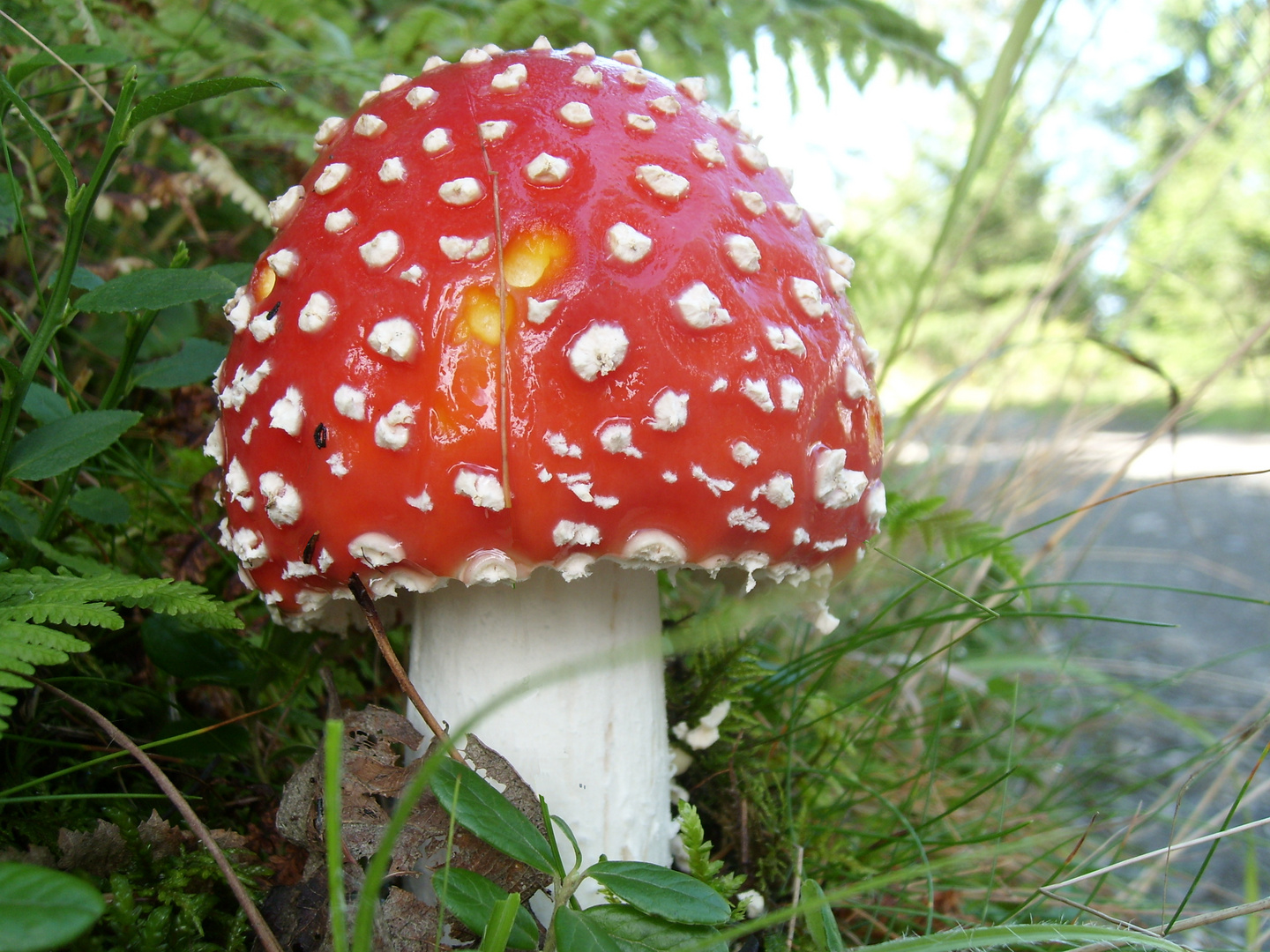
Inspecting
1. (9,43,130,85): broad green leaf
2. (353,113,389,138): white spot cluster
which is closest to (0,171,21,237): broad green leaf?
(9,43,130,85): broad green leaf

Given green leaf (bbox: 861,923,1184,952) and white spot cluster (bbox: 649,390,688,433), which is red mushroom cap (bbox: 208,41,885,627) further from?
green leaf (bbox: 861,923,1184,952)

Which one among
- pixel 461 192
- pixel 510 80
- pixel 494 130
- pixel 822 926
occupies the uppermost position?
pixel 510 80

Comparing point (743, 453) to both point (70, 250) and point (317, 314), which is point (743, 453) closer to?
point (317, 314)

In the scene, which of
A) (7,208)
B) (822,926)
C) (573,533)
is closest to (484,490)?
(573,533)

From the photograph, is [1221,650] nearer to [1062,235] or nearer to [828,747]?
[1062,235]

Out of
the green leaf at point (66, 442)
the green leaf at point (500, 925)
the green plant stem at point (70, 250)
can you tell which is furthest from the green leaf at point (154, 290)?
the green leaf at point (500, 925)

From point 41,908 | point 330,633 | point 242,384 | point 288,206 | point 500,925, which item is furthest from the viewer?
point 330,633
